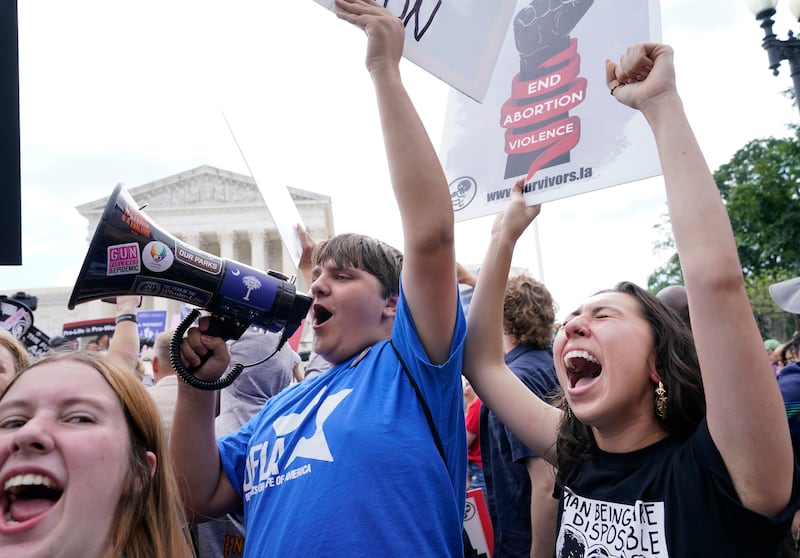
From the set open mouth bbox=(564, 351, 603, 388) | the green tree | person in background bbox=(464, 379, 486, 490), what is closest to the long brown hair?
open mouth bbox=(564, 351, 603, 388)

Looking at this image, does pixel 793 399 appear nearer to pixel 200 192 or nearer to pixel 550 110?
pixel 550 110

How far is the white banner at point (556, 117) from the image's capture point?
227cm

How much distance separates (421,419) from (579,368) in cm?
50

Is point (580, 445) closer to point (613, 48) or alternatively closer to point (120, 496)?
point (120, 496)

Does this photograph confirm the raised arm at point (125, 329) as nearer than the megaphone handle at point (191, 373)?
No

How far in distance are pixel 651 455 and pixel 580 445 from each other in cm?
24

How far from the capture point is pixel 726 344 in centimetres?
135

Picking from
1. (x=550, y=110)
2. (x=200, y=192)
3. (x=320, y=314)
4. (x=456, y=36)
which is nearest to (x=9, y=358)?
(x=320, y=314)

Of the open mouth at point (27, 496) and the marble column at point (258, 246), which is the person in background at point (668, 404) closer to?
the open mouth at point (27, 496)

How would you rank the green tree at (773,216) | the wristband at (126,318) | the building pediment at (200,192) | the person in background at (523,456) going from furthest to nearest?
1. the building pediment at (200,192)
2. the green tree at (773,216)
3. the wristband at (126,318)
4. the person in background at (523,456)

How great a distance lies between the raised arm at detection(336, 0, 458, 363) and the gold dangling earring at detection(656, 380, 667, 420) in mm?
569

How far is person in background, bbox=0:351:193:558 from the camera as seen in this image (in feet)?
4.58

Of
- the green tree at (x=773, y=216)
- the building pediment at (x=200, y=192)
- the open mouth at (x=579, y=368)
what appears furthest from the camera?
the building pediment at (x=200, y=192)

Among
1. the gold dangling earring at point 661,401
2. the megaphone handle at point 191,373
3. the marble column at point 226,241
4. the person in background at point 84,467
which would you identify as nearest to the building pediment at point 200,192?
the marble column at point 226,241
